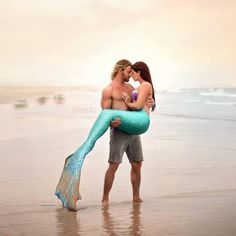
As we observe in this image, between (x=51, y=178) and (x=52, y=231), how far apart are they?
276cm

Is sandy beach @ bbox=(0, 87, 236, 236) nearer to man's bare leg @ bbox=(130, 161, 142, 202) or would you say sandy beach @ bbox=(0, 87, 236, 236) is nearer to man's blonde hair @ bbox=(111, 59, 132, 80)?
man's bare leg @ bbox=(130, 161, 142, 202)

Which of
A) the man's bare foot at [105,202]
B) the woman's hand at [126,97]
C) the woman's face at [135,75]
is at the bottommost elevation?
the man's bare foot at [105,202]

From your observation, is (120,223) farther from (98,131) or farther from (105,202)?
(98,131)

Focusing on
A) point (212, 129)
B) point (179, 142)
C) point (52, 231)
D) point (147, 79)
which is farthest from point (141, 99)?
point (212, 129)

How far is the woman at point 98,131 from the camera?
6.39 metres

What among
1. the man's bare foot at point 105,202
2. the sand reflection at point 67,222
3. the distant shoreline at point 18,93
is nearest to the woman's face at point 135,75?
the man's bare foot at point 105,202

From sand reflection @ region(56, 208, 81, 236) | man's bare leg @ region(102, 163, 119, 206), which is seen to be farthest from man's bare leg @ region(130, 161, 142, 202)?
sand reflection @ region(56, 208, 81, 236)

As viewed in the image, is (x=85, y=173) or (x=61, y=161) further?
(x=61, y=161)

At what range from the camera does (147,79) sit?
21.9 ft

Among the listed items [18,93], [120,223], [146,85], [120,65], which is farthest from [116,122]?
[18,93]

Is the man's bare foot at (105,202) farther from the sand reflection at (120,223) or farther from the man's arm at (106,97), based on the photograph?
the man's arm at (106,97)

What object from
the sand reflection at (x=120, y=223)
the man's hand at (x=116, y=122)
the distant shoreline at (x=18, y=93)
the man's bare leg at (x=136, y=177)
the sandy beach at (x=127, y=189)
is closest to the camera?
the sand reflection at (x=120, y=223)

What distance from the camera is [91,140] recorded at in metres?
6.42

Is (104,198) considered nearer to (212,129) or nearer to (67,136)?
(67,136)
